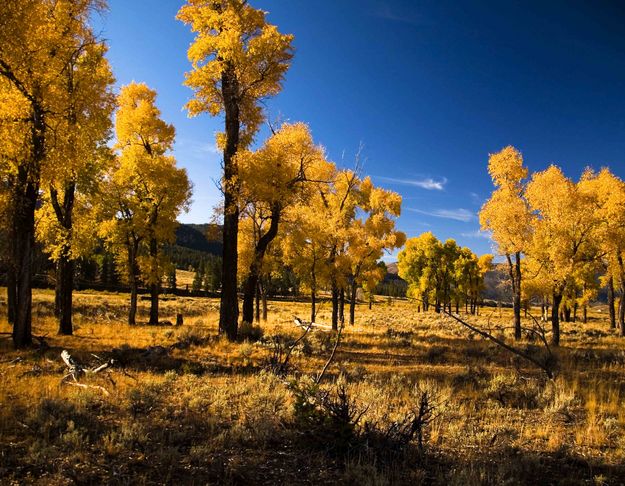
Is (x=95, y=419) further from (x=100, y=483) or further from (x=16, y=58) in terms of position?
(x=16, y=58)

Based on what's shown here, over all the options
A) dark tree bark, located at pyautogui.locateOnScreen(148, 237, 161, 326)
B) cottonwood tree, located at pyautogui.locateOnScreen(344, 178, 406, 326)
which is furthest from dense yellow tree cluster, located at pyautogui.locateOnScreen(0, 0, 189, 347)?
cottonwood tree, located at pyautogui.locateOnScreen(344, 178, 406, 326)

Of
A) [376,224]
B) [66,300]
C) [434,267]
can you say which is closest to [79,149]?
[66,300]

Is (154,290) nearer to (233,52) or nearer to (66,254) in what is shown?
(66,254)

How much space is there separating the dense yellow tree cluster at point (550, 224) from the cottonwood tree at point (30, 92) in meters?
19.8

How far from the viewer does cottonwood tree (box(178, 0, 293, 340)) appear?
13.0m

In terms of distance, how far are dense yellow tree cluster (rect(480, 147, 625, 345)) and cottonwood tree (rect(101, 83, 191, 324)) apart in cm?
1765

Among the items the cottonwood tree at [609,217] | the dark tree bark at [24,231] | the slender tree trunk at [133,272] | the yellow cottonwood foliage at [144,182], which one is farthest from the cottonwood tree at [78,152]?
the cottonwood tree at [609,217]

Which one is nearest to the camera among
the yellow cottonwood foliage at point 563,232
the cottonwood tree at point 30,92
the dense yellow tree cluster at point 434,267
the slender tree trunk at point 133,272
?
the cottonwood tree at point 30,92

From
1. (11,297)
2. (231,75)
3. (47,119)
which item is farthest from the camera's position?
(11,297)

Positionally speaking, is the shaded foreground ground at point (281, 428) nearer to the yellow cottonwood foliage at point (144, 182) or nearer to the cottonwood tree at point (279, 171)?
the cottonwood tree at point (279, 171)

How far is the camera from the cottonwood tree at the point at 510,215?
19984 millimetres

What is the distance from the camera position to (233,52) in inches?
498

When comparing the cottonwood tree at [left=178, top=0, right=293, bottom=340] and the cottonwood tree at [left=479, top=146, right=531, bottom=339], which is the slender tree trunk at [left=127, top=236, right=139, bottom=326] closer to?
the cottonwood tree at [left=178, top=0, right=293, bottom=340]

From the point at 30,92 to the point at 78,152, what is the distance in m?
1.71
